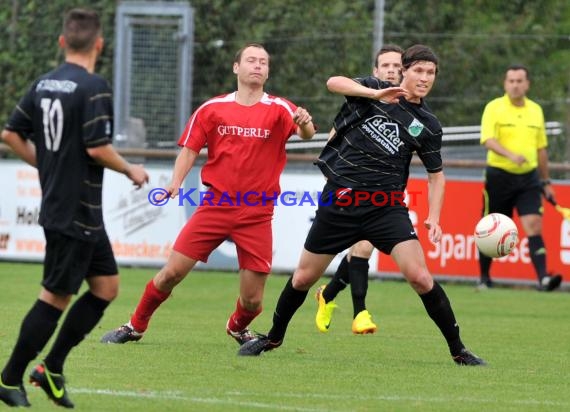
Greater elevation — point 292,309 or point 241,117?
point 241,117

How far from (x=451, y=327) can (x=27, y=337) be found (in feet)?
10.2

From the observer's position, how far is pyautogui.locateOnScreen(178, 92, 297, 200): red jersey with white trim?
9.05m

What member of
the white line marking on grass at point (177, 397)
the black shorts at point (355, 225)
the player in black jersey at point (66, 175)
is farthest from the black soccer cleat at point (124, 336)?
the player in black jersey at point (66, 175)

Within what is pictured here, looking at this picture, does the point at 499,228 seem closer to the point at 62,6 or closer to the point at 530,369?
the point at 530,369

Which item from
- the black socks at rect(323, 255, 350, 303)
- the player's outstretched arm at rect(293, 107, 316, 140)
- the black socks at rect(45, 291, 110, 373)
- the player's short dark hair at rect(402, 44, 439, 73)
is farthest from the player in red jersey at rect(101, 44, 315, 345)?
the black socks at rect(45, 291, 110, 373)

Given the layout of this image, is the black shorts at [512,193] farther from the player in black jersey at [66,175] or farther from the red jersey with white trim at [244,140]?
the player in black jersey at [66,175]

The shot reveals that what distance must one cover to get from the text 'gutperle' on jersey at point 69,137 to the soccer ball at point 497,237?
4.72 meters

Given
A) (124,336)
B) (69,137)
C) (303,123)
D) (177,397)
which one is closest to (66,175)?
(69,137)

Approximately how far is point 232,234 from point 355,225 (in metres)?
0.94

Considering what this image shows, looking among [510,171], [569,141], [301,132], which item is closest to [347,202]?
[301,132]

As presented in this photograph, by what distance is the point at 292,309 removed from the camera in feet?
29.1

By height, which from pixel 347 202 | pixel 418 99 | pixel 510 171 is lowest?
pixel 510 171

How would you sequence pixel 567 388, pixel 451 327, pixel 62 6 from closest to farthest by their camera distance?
pixel 567 388 < pixel 451 327 < pixel 62 6

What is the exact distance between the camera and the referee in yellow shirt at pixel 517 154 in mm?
14422
